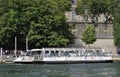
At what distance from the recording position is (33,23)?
107375 mm

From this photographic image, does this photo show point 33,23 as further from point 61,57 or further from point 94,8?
point 94,8

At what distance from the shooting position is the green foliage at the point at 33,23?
106750 millimetres

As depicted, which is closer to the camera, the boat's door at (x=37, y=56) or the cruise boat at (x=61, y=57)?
the cruise boat at (x=61, y=57)

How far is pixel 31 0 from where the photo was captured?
111 metres

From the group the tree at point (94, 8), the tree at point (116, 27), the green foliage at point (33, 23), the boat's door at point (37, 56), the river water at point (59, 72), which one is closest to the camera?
the river water at point (59, 72)

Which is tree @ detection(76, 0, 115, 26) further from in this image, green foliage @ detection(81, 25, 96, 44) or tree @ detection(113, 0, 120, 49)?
green foliage @ detection(81, 25, 96, 44)

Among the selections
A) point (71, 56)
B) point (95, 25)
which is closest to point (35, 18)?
point (71, 56)

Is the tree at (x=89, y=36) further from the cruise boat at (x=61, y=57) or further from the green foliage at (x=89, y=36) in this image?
the cruise boat at (x=61, y=57)

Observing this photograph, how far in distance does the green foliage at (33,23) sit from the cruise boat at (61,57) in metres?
8.34

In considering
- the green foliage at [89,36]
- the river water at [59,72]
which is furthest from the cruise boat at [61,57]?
the river water at [59,72]

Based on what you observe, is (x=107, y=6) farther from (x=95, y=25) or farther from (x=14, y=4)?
(x=14, y=4)

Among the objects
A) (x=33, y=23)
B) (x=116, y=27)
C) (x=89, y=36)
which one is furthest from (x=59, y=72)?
(x=116, y=27)

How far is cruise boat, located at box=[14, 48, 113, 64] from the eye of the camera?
94.7 meters

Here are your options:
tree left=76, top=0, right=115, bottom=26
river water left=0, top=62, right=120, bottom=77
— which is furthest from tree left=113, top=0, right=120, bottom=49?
river water left=0, top=62, right=120, bottom=77
